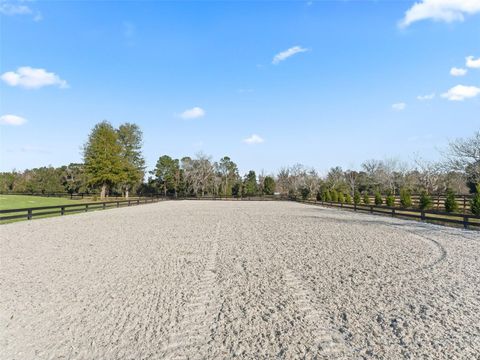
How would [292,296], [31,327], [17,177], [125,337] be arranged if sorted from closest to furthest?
1. [125,337]
2. [31,327]
3. [292,296]
4. [17,177]

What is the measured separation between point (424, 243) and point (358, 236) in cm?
215

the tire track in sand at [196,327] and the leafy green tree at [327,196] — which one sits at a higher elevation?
the leafy green tree at [327,196]

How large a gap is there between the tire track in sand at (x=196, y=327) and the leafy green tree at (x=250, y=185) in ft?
201

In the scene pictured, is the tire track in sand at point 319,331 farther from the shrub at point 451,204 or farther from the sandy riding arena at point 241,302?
the shrub at point 451,204

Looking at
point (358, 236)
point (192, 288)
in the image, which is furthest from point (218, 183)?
point (192, 288)

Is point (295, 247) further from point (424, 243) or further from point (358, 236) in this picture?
point (424, 243)

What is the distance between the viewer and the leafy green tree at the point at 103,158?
42219 millimetres

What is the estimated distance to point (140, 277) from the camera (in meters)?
5.74

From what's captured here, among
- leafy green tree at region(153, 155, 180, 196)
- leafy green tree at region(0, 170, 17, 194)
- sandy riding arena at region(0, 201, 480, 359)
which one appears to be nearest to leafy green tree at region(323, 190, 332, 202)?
sandy riding arena at region(0, 201, 480, 359)

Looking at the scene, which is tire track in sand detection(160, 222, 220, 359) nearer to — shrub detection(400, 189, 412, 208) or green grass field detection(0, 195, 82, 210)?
shrub detection(400, 189, 412, 208)

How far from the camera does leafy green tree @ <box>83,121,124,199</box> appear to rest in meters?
42.2

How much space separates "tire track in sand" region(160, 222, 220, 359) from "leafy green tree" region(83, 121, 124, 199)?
139 ft

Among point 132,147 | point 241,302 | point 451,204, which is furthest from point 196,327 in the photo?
point 132,147

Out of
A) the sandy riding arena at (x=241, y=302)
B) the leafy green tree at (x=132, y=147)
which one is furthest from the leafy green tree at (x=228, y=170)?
the sandy riding arena at (x=241, y=302)
